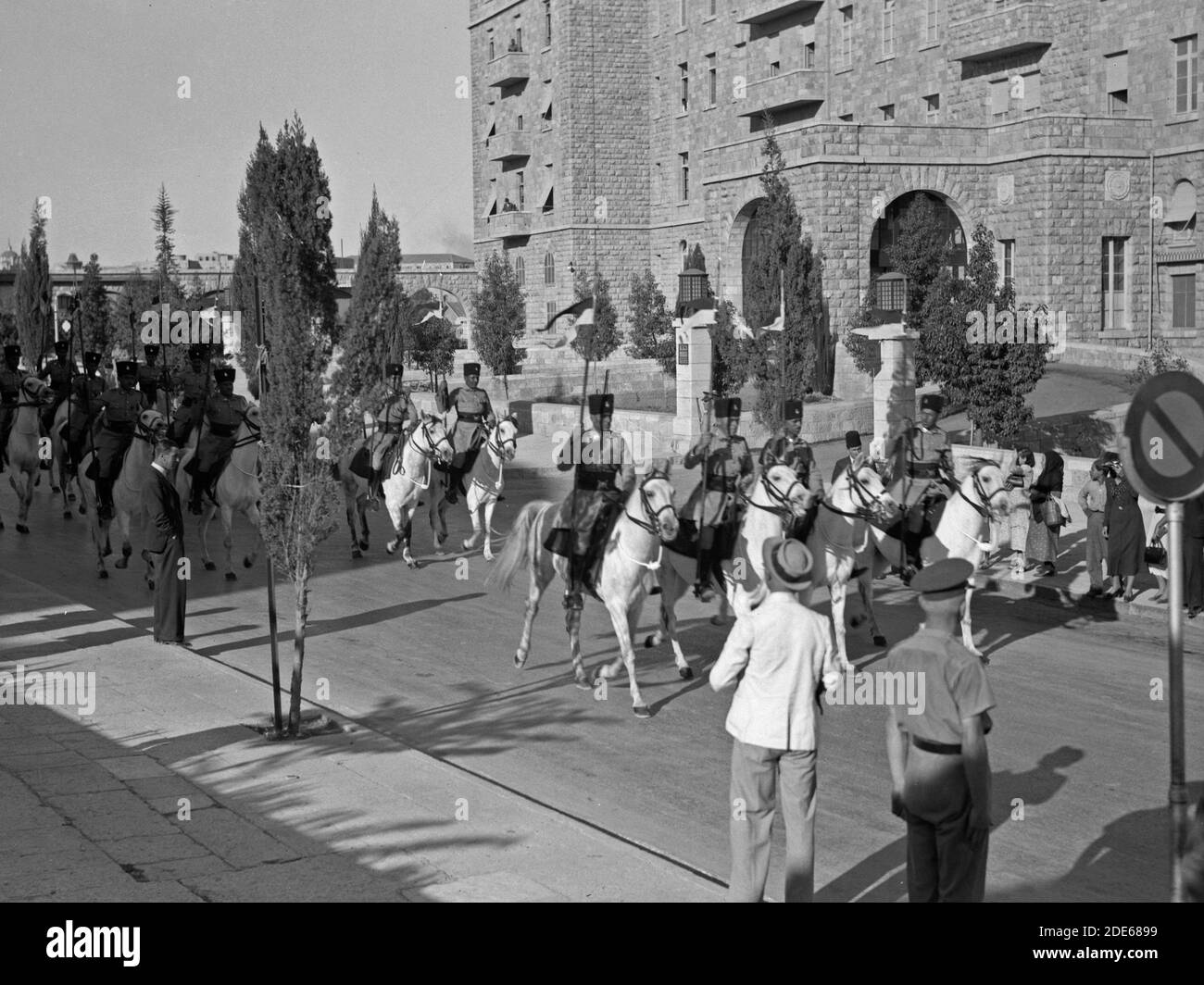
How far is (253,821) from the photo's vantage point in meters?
9.36

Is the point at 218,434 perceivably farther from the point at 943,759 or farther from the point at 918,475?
the point at 943,759

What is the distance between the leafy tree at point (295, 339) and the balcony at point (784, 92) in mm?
42363

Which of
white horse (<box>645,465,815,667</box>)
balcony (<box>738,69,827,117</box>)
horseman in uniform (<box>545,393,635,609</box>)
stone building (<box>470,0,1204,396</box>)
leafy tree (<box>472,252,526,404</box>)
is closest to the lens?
horseman in uniform (<box>545,393,635,609</box>)

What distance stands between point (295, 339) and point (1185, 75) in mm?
36404

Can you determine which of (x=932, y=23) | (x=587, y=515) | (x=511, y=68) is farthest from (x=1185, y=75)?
(x=511, y=68)

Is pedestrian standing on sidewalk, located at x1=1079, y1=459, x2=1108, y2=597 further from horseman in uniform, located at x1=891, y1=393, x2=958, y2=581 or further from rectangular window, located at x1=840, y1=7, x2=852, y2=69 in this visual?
rectangular window, located at x1=840, y1=7, x2=852, y2=69

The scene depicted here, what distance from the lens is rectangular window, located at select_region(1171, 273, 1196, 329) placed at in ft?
136

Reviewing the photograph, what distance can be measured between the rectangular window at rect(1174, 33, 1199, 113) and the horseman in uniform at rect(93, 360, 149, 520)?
32.1 meters

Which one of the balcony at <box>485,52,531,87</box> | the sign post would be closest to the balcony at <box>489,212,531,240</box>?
the balcony at <box>485,52,531,87</box>

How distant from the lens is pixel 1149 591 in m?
17.4

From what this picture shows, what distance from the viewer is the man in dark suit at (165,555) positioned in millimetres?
14906
